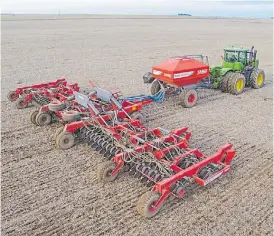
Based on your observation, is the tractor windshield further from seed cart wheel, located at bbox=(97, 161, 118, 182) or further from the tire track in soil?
seed cart wheel, located at bbox=(97, 161, 118, 182)

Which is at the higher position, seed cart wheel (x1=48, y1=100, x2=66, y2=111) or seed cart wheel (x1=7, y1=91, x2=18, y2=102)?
seed cart wheel (x1=48, y1=100, x2=66, y2=111)

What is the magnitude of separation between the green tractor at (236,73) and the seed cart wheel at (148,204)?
6320mm

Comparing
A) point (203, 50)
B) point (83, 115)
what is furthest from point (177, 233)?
point (203, 50)

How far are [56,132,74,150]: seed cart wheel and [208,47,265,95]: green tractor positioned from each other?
18.2 feet

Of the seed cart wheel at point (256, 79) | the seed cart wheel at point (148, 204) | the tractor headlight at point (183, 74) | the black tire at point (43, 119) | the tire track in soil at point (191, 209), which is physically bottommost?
the tire track in soil at point (191, 209)

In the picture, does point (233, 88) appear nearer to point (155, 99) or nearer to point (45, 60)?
point (155, 99)

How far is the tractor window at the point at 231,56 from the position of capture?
10.3 meters

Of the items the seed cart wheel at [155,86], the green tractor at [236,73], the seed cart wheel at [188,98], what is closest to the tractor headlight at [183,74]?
the seed cart wheel at [188,98]

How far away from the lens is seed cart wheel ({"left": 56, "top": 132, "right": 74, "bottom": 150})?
6082 millimetres

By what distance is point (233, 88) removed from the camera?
380 inches

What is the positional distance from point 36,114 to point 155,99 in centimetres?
301

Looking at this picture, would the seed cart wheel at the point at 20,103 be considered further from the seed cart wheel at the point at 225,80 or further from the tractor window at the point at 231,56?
the tractor window at the point at 231,56

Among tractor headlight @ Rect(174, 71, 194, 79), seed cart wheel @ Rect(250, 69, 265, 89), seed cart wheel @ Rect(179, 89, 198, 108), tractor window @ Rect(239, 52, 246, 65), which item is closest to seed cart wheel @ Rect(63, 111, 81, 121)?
tractor headlight @ Rect(174, 71, 194, 79)

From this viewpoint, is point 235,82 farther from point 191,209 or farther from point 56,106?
point 191,209
